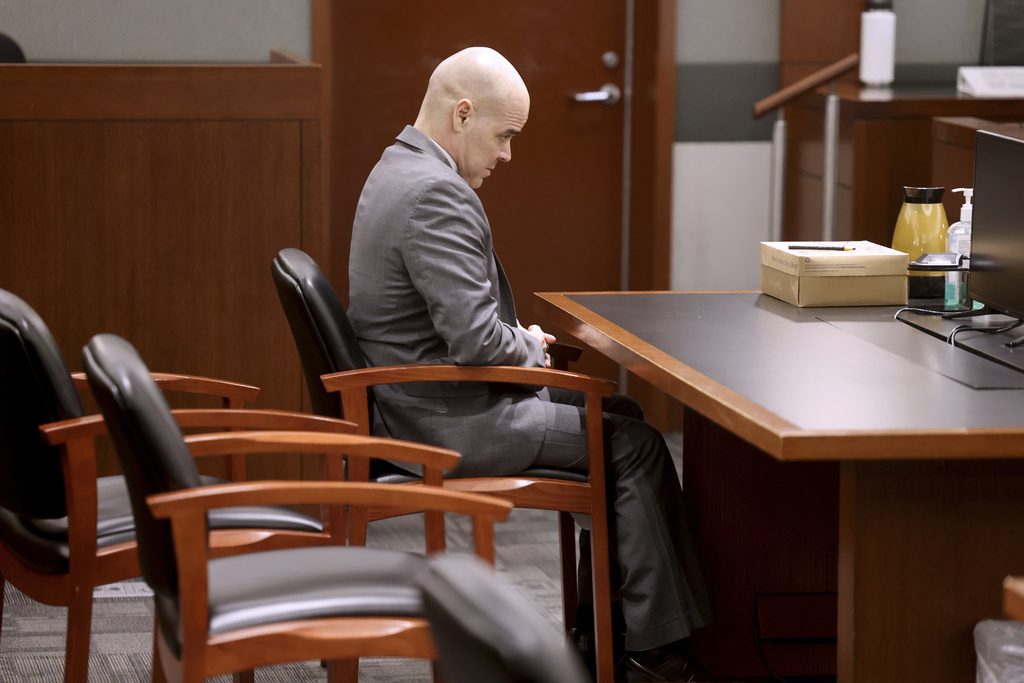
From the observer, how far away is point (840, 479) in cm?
181

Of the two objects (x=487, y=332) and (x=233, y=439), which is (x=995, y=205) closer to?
(x=487, y=332)

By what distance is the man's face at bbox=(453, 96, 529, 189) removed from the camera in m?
2.59

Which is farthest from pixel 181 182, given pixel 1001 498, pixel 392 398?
pixel 1001 498

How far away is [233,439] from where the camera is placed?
1882 mm

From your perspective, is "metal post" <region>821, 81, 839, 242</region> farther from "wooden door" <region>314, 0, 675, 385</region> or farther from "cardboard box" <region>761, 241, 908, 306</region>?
"cardboard box" <region>761, 241, 908, 306</region>

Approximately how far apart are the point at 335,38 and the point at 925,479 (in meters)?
3.24

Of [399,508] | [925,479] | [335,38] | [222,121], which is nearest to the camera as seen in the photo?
[925,479]

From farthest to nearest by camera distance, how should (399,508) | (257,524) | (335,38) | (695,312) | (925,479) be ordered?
(335,38), (695,312), (399,508), (257,524), (925,479)

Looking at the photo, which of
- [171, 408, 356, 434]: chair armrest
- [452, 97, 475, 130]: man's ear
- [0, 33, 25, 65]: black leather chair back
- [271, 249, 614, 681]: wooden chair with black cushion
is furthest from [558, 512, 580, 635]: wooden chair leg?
[0, 33, 25, 65]: black leather chair back

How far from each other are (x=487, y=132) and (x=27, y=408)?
105 centimetres

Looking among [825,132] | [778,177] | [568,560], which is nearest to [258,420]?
[568,560]

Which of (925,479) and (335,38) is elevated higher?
(335,38)

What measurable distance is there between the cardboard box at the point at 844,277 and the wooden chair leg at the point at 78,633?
4.81 ft

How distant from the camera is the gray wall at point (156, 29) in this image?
13.5 ft
